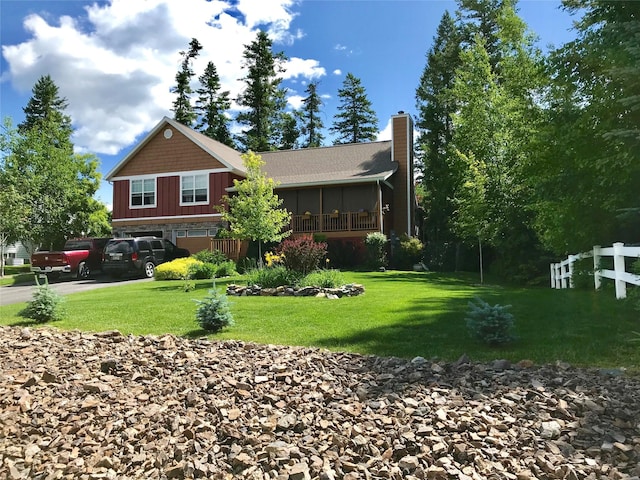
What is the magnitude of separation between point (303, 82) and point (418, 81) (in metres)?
11.2

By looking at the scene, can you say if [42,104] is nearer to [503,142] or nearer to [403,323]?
[503,142]

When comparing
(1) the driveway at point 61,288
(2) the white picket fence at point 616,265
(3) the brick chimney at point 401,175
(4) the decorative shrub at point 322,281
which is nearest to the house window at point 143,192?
(1) the driveway at point 61,288

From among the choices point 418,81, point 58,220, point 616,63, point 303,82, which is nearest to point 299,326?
Result: point 616,63

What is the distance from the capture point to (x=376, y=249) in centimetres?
1866

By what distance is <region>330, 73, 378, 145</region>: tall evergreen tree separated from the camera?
41.1 metres

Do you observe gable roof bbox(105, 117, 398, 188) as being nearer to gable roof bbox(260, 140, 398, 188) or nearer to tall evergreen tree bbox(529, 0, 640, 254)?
gable roof bbox(260, 140, 398, 188)

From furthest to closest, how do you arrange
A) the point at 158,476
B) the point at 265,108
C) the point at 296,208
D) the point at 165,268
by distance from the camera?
the point at 265,108, the point at 296,208, the point at 165,268, the point at 158,476

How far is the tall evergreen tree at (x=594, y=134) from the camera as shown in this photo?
6090mm

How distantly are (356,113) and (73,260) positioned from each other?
29442 mm

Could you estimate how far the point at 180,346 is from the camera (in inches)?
210

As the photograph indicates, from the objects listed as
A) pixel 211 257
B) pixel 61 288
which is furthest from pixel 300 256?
pixel 61 288

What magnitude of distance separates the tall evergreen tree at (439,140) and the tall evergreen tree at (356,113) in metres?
6.31

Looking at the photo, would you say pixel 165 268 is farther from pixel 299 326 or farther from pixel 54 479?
pixel 54 479

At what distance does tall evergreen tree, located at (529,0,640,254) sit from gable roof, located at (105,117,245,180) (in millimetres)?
17369
